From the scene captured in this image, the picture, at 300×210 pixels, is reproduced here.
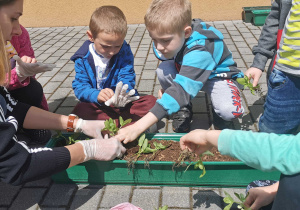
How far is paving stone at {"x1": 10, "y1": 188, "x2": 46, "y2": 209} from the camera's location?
2.21m

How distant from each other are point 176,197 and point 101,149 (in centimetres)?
60

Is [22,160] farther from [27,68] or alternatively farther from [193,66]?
[193,66]

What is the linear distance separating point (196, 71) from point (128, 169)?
848mm

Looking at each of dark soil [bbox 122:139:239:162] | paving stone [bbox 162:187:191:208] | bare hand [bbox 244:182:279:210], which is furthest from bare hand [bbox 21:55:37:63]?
bare hand [bbox 244:182:279:210]

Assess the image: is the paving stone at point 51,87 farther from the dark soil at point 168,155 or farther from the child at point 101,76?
the dark soil at point 168,155

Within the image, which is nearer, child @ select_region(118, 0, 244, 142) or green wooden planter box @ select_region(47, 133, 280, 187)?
green wooden planter box @ select_region(47, 133, 280, 187)

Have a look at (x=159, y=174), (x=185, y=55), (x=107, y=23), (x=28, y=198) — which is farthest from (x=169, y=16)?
(x=28, y=198)

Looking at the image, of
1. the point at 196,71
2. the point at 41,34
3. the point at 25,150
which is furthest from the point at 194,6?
the point at 25,150

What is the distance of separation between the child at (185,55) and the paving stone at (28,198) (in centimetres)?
69

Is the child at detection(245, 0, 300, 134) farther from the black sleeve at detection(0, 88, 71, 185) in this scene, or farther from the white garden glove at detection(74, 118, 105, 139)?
the black sleeve at detection(0, 88, 71, 185)

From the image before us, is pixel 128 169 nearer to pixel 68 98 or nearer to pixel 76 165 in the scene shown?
pixel 76 165

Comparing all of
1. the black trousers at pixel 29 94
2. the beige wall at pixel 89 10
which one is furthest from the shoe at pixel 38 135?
the beige wall at pixel 89 10

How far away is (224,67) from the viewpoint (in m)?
2.79

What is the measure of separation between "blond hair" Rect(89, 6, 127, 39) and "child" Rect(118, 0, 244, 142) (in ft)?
0.94
